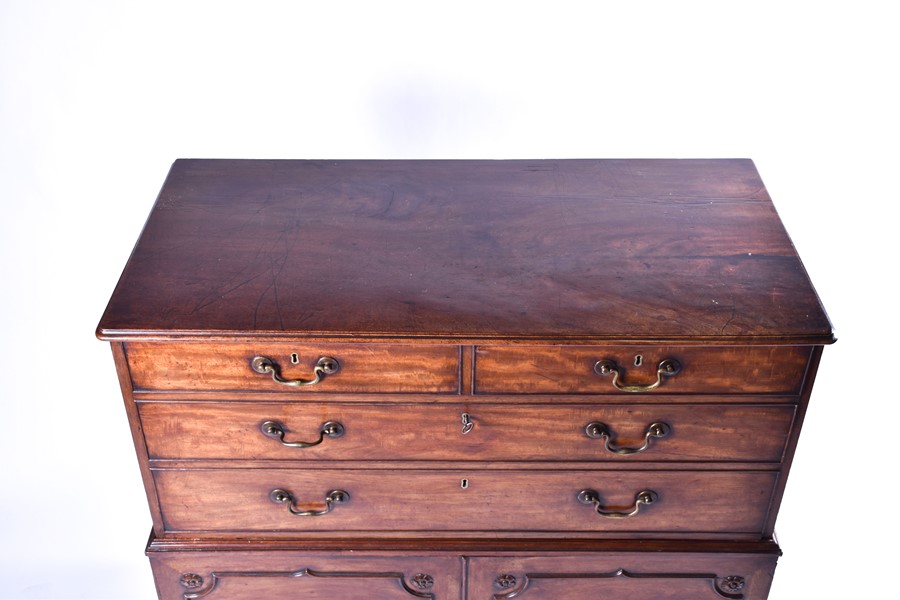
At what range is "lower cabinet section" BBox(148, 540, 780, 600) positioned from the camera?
229 centimetres

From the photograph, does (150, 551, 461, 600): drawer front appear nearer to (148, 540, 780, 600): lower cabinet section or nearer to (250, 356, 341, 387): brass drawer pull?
(148, 540, 780, 600): lower cabinet section

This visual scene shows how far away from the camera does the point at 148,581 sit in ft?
9.30

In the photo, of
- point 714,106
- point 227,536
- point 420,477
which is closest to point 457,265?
point 420,477

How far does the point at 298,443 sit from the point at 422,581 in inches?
17.4

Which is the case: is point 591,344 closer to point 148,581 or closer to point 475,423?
point 475,423

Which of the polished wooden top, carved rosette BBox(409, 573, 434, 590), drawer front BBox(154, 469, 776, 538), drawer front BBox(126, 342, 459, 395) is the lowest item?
carved rosette BBox(409, 573, 434, 590)

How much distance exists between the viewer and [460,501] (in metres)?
2.25

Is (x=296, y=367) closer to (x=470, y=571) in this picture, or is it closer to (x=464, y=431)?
(x=464, y=431)

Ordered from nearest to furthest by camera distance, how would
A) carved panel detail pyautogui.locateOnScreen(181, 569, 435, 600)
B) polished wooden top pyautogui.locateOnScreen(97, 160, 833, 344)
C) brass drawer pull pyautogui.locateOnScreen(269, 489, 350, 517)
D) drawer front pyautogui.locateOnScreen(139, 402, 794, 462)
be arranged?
polished wooden top pyautogui.locateOnScreen(97, 160, 833, 344) → drawer front pyautogui.locateOnScreen(139, 402, 794, 462) → brass drawer pull pyautogui.locateOnScreen(269, 489, 350, 517) → carved panel detail pyautogui.locateOnScreen(181, 569, 435, 600)

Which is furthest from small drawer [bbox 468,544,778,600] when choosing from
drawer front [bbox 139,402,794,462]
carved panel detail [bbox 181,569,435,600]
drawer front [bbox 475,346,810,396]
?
drawer front [bbox 475,346,810,396]

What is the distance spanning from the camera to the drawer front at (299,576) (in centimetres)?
231

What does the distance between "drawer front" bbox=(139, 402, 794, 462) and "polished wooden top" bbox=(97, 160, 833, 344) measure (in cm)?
20

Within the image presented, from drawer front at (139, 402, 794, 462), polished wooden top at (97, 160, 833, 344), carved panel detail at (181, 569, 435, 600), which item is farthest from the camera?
carved panel detail at (181, 569, 435, 600)

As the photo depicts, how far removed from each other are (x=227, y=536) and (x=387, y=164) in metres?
0.86
